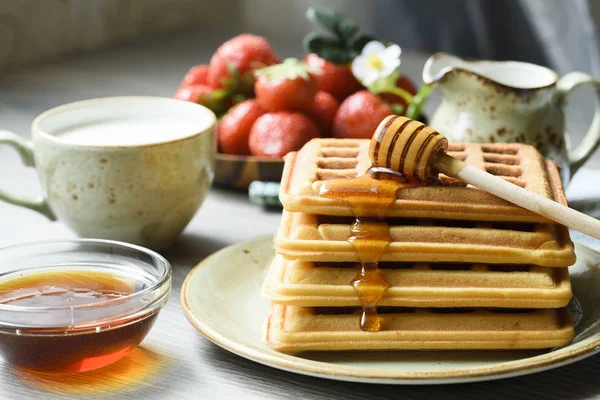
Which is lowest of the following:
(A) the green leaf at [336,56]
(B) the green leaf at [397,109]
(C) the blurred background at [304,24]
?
(C) the blurred background at [304,24]

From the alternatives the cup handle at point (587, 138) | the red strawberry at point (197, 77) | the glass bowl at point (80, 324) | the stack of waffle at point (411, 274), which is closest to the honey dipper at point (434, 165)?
the stack of waffle at point (411, 274)

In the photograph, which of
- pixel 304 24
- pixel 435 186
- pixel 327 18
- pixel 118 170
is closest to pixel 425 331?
pixel 435 186

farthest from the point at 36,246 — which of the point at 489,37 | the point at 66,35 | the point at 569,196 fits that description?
the point at 489,37

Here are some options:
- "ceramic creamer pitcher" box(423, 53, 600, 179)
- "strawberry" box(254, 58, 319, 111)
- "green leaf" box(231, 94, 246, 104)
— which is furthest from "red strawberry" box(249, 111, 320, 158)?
"ceramic creamer pitcher" box(423, 53, 600, 179)

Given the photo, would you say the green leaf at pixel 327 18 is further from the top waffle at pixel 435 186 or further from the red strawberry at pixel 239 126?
the top waffle at pixel 435 186

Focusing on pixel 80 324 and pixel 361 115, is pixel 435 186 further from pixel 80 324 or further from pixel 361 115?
pixel 361 115

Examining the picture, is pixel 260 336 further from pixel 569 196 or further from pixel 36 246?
pixel 569 196
